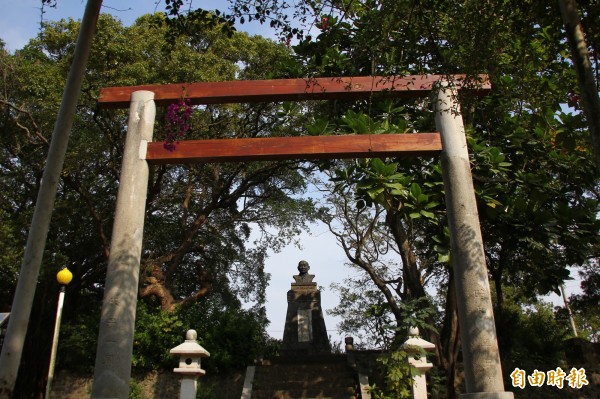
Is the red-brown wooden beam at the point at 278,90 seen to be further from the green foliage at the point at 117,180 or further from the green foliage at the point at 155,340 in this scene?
the green foliage at the point at 155,340

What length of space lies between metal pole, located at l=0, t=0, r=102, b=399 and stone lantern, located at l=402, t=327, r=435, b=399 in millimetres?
5008

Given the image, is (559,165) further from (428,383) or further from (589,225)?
(428,383)

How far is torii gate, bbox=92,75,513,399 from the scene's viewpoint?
4.07m

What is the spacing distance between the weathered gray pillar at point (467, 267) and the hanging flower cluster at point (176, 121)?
2.49 meters

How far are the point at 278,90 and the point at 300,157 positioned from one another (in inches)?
29.2

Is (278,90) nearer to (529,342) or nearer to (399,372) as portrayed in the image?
(399,372)

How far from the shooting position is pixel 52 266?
10.2m

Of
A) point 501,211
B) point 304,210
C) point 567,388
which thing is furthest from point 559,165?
point 304,210

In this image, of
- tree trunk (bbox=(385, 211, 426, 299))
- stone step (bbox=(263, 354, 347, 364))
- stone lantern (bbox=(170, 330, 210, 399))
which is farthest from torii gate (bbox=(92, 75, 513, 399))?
stone step (bbox=(263, 354, 347, 364))

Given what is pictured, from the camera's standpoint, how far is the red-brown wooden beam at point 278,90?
16.2 feet

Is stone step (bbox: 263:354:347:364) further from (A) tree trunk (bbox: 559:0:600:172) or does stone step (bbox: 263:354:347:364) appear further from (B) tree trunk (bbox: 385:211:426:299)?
(A) tree trunk (bbox: 559:0:600:172)

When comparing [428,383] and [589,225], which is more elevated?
[589,225]

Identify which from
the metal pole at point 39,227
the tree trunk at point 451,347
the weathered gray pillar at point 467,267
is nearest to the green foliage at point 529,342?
the tree trunk at point 451,347

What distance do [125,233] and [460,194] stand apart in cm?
304
